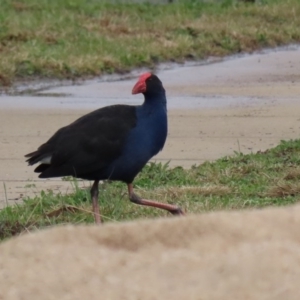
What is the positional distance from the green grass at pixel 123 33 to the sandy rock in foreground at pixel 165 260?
1194cm

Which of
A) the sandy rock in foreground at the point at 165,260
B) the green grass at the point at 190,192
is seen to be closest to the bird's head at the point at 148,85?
the green grass at the point at 190,192

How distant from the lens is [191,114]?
1050 cm

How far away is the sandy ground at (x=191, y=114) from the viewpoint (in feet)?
27.0

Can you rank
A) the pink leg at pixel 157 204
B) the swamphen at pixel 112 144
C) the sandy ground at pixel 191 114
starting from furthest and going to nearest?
the sandy ground at pixel 191 114
the swamphen at pixel 112 144
the pink leg at pixel 157 204

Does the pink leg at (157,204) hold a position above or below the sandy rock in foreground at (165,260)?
below

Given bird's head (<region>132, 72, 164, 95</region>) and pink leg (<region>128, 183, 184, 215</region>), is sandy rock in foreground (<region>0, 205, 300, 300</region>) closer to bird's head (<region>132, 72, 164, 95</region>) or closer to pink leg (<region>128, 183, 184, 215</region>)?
pink leg (<region>128, 183, 184, 215</region>)

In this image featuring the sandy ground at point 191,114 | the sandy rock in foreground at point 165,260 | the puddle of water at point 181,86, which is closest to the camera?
the sandy rock in foreground at point 165,260

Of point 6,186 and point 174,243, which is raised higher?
point 174,243

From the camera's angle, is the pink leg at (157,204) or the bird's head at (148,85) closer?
the pink leg at (157,204)

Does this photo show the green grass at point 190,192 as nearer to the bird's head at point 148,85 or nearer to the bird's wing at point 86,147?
the bird's wing at point 86,147

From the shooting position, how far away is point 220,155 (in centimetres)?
827

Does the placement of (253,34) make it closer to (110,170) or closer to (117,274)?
(110,170)

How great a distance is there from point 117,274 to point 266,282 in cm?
14

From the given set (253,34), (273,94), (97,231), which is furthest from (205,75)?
(97,231)
